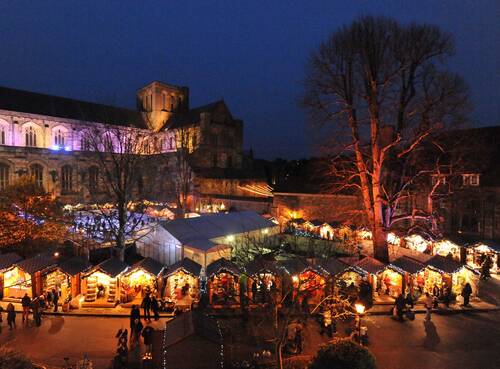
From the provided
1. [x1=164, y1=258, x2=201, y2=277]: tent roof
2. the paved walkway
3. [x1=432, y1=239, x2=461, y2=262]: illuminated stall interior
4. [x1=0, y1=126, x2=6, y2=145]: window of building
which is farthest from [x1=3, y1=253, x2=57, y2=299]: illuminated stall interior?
[x1=0, y1=126, x2=6, y2=145]: window of building

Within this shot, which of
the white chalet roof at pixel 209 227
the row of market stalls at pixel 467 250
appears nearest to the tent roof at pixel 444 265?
the row of market stalls at pixel 467 250

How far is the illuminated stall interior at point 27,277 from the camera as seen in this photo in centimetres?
1518

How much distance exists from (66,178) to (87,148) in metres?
5.23

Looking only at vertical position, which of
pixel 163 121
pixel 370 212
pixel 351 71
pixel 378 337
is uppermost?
pixel 163 121

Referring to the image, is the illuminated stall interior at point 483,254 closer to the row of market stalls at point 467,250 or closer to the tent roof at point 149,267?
→ the row of market stalls at point 467,250

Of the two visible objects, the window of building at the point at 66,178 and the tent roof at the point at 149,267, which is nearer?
the tent roof at the point at 149,267

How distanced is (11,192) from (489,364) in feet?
84.3

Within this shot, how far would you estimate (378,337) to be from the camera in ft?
39.1

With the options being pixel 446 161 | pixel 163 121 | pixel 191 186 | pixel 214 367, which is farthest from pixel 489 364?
pixel 163 121

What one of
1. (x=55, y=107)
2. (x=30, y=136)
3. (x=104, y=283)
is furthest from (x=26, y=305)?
(x=55, y=107)

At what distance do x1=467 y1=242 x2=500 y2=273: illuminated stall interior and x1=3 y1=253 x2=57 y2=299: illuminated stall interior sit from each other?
2397 centimetres

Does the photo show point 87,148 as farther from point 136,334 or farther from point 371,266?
point 371,266

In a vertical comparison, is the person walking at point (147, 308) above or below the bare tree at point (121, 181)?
below

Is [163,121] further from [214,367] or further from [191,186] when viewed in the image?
[214,367]
